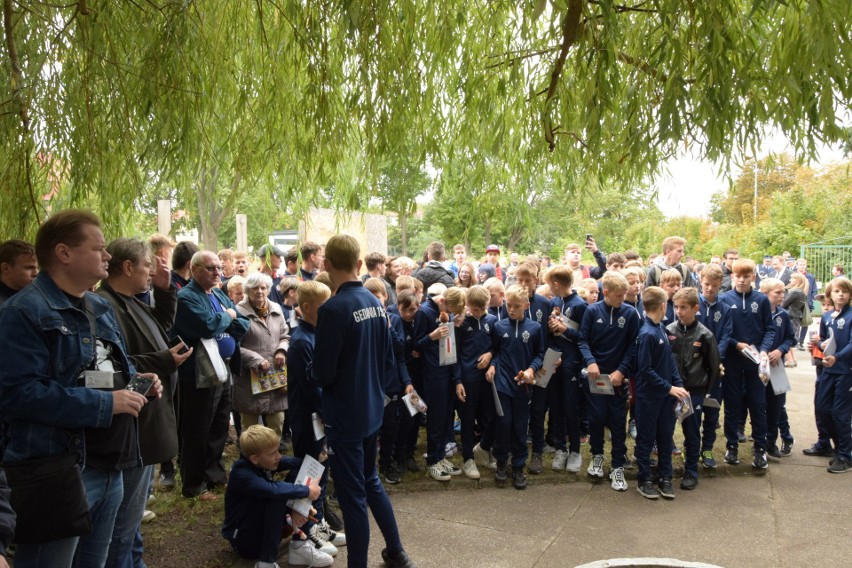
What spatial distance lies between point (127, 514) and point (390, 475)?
9.01ft

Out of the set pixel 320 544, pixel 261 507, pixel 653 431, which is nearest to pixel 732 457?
pixel 653 431

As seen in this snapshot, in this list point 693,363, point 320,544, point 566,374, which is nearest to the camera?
point 320,544

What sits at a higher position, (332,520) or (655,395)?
(655,395)

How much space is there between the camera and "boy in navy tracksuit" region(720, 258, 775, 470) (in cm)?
589

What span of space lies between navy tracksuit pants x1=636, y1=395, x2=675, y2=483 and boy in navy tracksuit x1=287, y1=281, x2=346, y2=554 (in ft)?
8.53

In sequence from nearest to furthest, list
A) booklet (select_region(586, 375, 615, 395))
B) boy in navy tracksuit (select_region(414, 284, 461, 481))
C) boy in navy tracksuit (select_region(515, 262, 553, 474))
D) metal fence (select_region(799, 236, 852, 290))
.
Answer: booklet (select_region(586, 375, 615, 395)) < boy in navy tracksuit (select_region(414, 284, 461, 481)) < boy in navy tracksuit (select_region(515, 262, 553, 474)) < metal fence (select_region(799, 236, 852, 290))

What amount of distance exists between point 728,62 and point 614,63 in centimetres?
64

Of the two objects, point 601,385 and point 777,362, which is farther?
point 777,362

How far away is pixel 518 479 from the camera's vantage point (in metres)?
5.40

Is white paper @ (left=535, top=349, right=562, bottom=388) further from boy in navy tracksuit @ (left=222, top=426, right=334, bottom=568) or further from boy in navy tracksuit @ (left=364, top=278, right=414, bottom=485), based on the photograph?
boy in navy tracksuit @ (left=222, top=426, right=334, bottom=568)

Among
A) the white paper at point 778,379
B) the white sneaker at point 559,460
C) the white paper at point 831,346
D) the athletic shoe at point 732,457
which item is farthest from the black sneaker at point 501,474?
the white paper at point 831,346

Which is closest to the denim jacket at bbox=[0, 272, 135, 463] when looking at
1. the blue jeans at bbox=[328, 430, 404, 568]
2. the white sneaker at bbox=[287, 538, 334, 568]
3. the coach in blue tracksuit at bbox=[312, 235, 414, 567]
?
the coach in blue tracksuit at bbox=[312, 235, 414, 567]

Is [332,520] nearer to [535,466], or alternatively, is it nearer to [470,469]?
[470,469]

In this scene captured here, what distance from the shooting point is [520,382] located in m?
5.41
